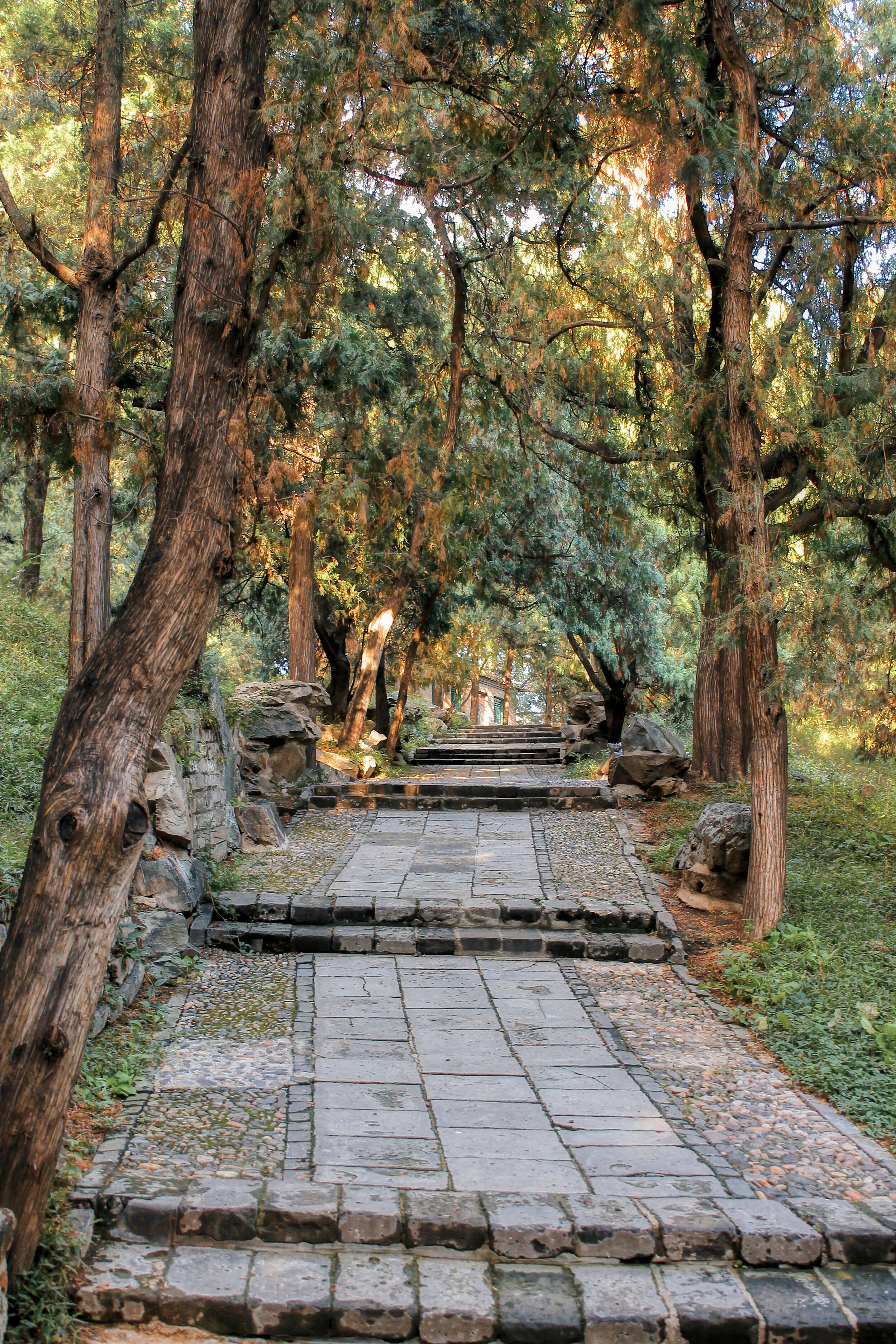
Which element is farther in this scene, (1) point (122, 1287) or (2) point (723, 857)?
(2) point (723, 857)

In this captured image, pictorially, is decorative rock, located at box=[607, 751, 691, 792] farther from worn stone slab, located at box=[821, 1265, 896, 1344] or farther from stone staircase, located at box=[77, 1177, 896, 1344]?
worn stone slab, located at box=[821, 1265, 896, 1344]

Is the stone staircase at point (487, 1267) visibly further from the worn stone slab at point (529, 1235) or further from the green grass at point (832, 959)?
the green grass at point (832, 959)

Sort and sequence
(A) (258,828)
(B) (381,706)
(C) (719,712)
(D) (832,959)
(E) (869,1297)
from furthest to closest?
(B) (381,706), (C) (719,712), (A) (258,828), (D) (832,959), (E) (869,1297)

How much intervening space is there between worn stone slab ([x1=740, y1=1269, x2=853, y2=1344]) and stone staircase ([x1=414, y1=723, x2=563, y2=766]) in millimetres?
13827

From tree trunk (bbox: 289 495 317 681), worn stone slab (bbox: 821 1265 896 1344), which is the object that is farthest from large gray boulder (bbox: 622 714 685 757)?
worn stone slab (bbox: 821 1265 896 1344)

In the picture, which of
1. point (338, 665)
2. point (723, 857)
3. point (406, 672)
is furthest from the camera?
point (338, 665)

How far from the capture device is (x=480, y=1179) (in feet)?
12.3

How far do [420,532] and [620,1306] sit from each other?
1001 centimetres

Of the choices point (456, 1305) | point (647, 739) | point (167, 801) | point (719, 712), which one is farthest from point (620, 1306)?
point (647, 739)

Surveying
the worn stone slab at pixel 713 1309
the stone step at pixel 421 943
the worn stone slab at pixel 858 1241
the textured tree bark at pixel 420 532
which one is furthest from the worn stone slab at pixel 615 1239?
the textured tree bark at pixel 420 532

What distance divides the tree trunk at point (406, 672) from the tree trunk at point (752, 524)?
7944 mm

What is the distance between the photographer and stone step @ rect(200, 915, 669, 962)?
6.76 meters

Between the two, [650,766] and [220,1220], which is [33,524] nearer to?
[650,766]

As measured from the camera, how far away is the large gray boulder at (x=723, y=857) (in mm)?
7664
